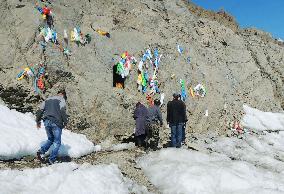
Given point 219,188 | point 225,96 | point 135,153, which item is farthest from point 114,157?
point 225,96

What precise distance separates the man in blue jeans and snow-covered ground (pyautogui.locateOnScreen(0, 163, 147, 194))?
0.77 m

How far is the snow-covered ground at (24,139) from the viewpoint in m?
11.5

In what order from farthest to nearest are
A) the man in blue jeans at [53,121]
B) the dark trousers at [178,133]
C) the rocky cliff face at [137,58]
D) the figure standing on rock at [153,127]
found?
the rocky cliff face at [137,58] < the figure standing on rock at [153,127] < the dark trousers at [178,133] < the man in blue jeans at [53,121]

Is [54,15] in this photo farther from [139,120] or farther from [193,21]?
[193,21]

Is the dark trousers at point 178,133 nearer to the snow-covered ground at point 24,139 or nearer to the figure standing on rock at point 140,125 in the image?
the figure standing on rock at point 140,125

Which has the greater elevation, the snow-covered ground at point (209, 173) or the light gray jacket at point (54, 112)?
the light gray jacket at point (54, 112)

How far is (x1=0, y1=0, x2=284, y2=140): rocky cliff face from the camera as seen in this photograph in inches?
655

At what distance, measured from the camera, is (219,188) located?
11031mm

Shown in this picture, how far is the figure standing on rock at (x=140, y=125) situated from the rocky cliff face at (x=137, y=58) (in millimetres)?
1406

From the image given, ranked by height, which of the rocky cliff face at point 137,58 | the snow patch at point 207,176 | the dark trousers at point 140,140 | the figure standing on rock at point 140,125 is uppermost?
the rocky cliff face at point 137,58

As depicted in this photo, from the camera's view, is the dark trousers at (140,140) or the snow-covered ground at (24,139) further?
the dark trousers at (140,140)

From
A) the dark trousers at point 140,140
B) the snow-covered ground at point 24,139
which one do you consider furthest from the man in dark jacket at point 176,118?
the snow-covered ground at point 24,139

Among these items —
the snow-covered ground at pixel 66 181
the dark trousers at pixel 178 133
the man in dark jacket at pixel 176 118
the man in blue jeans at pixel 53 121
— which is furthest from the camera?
the dark trousers at pixel 178 133

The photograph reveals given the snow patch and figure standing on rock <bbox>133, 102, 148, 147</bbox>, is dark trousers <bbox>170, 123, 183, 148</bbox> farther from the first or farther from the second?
the snow patch
